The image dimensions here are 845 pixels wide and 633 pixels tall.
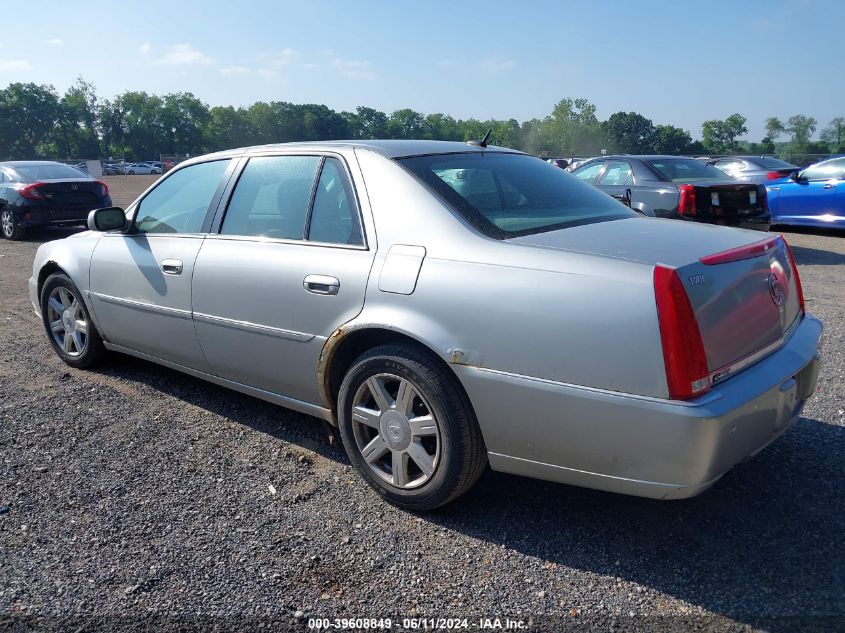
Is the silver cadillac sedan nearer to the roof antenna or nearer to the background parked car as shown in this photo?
the roof antenna

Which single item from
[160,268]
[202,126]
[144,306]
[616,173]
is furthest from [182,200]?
[202,126]

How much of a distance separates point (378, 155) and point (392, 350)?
3.24 feet

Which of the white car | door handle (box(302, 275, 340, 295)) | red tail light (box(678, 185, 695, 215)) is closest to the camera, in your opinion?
door handle (box(302, 275, 340, 295))

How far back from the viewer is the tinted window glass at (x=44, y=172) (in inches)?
521

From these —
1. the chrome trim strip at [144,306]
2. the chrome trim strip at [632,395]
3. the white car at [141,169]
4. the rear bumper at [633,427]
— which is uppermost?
the chrome trim strip at [632,395]

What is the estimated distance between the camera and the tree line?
333 ft

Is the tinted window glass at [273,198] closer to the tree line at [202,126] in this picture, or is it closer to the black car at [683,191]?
the black car at [683,191]

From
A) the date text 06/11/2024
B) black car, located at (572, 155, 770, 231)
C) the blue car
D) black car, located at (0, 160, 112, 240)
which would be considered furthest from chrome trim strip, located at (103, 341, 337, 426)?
the blue car

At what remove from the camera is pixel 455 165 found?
11.2ft

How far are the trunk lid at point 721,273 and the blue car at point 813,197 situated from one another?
10064 millimetres

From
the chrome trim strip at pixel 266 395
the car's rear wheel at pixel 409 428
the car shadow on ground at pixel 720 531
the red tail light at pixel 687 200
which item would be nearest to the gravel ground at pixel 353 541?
the car shadow on ground at pixel 720 531

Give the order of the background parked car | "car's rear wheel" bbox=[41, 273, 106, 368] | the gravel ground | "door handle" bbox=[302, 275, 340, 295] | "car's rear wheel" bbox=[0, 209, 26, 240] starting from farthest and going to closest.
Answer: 1. the background parked car
2. "car's rear wheel" bbox=[0, 209, 26, 240]
3. "car's rear wheel" bbox=[41, 273, 106, 368]
4. "door handle" bbox=[302, 275, 340, 295]
5. the gravel ground

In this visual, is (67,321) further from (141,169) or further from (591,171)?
(141,169)

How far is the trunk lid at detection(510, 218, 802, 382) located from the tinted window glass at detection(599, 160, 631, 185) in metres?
7.04
